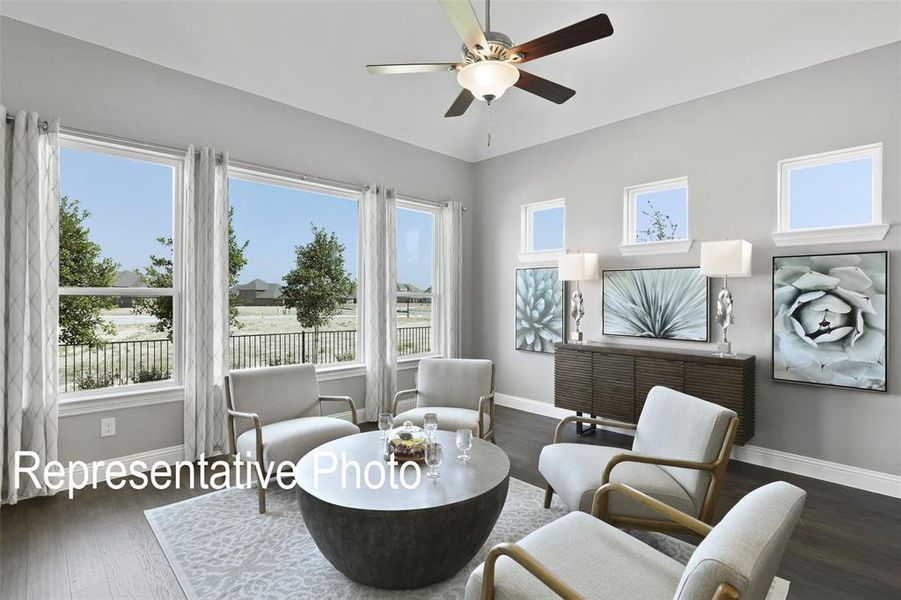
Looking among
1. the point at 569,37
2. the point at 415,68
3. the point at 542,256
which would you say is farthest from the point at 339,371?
the point at 569,37

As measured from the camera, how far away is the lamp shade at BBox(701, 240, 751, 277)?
371 centimetres

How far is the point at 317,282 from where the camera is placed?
489 cm

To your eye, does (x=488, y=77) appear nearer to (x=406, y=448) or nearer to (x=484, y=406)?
(x=406, y=448)

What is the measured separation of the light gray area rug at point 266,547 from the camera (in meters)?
2.16

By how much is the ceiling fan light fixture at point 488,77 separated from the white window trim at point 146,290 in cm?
269

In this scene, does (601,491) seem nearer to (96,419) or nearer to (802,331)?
(802,331)

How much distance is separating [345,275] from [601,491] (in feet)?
Answer: 12.2

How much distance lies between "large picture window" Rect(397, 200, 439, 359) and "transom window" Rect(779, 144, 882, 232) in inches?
147

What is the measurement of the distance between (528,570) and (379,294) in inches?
154

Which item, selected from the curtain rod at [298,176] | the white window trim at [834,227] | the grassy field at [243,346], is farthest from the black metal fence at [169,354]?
the white window trim at [834,227]

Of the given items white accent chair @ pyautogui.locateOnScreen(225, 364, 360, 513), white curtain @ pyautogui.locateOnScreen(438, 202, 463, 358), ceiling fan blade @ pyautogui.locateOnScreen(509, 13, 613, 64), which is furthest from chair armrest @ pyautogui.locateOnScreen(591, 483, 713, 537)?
white curtain @ pyautogui.locateOnScreen(438, 202, 463, 358)

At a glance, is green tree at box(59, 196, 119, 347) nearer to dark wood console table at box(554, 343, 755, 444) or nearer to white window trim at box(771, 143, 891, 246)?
dark wood console table at box(554, 343, 755, 444)

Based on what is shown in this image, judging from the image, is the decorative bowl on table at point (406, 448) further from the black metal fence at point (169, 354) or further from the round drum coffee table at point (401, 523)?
the black metal fence at point (169, 354)

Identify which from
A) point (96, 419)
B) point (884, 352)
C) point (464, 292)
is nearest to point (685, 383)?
point (884, 352)
